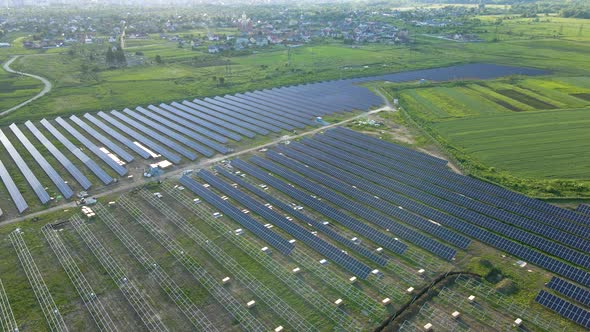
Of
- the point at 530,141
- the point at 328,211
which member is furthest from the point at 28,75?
the point at 530,141

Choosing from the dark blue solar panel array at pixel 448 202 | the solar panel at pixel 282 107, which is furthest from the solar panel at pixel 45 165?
the solar panel at pixel 282 107

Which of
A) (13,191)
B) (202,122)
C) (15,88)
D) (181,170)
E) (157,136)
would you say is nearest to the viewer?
(13,191)

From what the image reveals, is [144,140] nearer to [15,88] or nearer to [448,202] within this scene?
[448,202]

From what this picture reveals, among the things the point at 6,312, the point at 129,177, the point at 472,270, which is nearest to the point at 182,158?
the point at 129,177

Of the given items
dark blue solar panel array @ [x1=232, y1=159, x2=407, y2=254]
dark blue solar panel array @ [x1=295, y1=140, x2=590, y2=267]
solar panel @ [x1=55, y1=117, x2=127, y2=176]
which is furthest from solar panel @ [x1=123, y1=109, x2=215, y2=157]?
dark blue solar panel array @ [x1=295, y1=140, x2=590, y2=267]

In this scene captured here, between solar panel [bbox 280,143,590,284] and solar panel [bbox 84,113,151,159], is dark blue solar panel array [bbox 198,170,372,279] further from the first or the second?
solar panel [bbox 84,113,151,159]

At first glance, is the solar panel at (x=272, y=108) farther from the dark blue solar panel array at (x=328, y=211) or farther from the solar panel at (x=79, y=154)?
the solar panel at (x=79, y=154)

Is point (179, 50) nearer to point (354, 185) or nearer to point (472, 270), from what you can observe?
point (354, 185)
